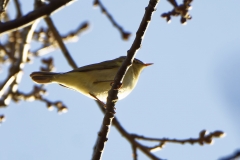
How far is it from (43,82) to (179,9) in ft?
6.67

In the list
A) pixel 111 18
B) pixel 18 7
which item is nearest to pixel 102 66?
pixel 111 18

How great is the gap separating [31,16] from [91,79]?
2220mm

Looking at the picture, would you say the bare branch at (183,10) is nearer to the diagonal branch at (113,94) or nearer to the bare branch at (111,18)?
the diagonal branch at (113,94)

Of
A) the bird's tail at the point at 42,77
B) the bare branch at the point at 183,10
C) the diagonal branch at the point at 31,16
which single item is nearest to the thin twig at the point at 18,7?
the bird's tail at the point at 42,77

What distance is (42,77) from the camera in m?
4.08

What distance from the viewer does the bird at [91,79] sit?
401 centimetres

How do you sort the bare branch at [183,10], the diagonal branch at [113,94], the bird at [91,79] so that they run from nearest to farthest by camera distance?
the diagonal branch at [113,94]
the bare branch at [183,10]
the bird at [91,79]

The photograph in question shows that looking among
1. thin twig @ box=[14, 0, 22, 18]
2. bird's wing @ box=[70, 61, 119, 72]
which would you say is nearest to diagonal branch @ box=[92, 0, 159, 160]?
bird's wing @ box=[70, 61, 119, 72]

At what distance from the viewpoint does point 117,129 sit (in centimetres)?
381

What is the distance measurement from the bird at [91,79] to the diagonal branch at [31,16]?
2.07 meters

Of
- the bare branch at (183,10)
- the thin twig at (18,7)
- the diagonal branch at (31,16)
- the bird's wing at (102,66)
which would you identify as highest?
the diagonal branch at (31,16)

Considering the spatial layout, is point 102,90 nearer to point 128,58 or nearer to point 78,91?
point 78,91

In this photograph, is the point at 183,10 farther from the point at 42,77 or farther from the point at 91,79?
the point at 42,77

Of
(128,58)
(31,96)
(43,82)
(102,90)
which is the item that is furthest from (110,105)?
(31,96)
